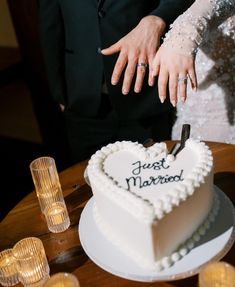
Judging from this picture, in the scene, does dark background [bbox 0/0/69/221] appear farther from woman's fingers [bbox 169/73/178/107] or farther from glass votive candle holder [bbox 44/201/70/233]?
woman's fingers [bbox 169/73/178/107]

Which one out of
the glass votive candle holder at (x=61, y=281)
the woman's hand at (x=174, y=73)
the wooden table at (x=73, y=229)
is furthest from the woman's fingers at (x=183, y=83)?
the glass votive candle holder at (x=61, y=281)

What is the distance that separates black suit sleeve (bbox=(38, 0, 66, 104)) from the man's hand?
1.55 feet

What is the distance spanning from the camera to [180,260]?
0.99 meters

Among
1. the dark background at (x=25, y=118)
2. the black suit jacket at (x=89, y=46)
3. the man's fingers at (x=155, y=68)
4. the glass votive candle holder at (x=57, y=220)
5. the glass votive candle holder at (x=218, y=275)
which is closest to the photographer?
the glass votive candle holder at (x=218, y=275)

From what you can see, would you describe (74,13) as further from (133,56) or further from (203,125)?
(203,125)

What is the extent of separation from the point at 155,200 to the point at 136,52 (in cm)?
61

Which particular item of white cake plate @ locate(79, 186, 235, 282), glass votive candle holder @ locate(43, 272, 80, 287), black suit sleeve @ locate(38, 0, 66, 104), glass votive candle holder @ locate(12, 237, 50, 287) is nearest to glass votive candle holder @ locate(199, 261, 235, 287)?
white cake plate @ locate(79, 186, 235, 282)

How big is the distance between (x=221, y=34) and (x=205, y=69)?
0.48 ft

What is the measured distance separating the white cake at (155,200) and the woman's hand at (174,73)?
232mm

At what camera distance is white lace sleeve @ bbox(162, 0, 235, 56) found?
1.34m

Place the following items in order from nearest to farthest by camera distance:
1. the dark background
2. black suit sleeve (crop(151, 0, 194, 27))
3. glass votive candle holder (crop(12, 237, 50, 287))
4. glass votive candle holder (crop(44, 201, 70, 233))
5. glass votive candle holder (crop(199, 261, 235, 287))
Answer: glass votive candle holder (crop(199, 261, 235, 287)) → glass votive candle holder (crop(12, 237, 50, 287)) → glass votive candle holder (crop(44, 201, 70, 233)) → black suit sleeve (crop(151, 0, 194, 27)) → the dark background

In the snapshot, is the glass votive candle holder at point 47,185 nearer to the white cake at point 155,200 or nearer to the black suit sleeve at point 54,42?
the white cake at point 155,200

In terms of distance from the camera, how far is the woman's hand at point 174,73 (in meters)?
1.28

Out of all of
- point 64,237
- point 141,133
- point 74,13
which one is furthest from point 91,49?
point 64,237
